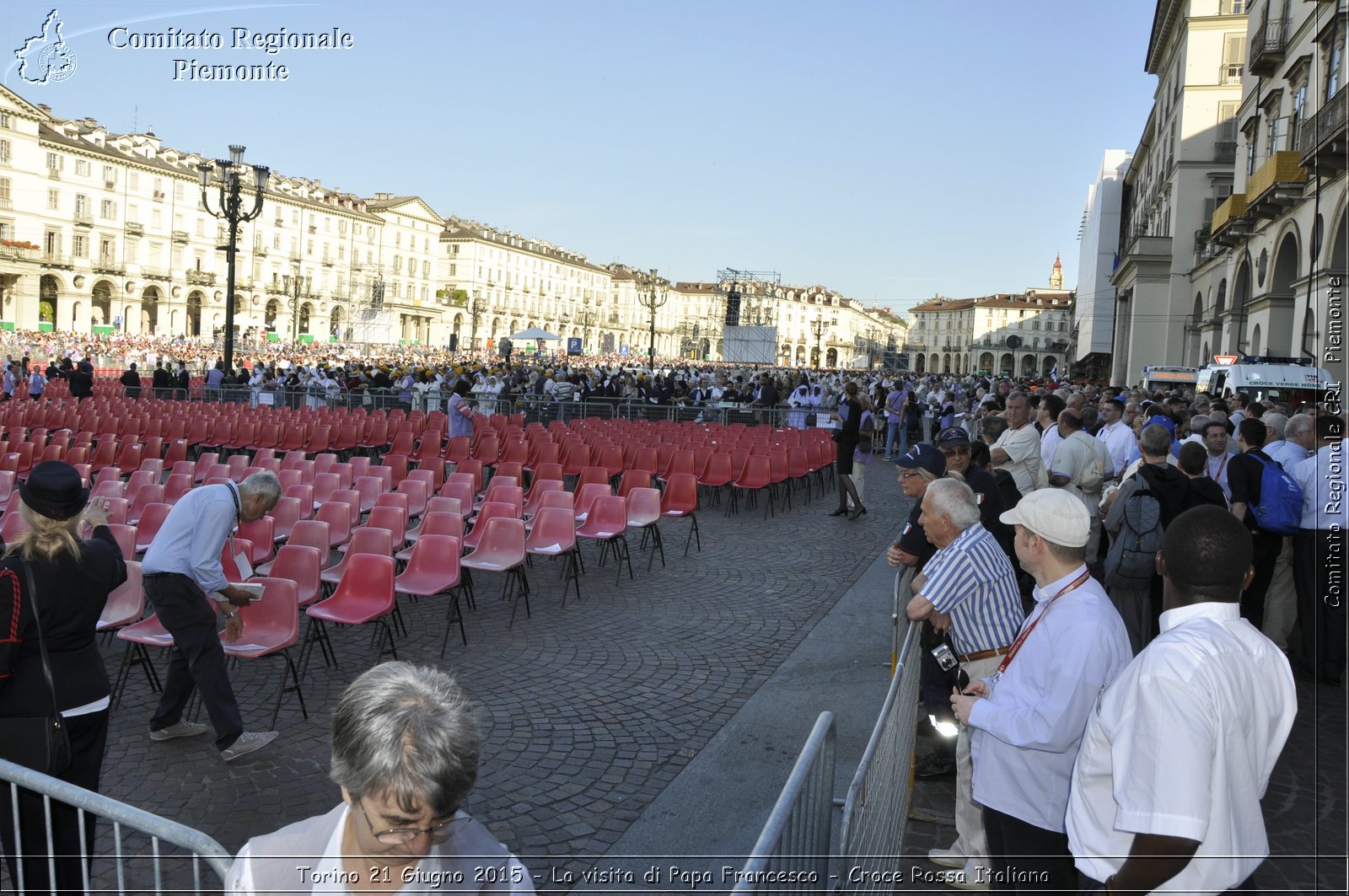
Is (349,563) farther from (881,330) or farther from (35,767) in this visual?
(881,330)

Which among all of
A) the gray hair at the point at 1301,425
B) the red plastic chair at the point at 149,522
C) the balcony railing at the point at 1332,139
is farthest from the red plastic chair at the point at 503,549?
the balcony railing at the point at 1332,139

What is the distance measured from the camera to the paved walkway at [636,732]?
4.08 m

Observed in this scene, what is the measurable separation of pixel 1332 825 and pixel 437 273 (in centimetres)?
10814

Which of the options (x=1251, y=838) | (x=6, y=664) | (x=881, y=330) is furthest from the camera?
(x=881, y=330)

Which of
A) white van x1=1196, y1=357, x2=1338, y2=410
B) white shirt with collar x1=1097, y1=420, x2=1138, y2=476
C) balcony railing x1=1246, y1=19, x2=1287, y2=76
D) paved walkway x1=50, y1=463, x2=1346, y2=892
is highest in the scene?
balcony railing x1=1246, y1=19, x2=1287, y2=76

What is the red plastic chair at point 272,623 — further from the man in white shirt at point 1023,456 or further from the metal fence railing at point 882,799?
the man in white shirt at point 1023,456

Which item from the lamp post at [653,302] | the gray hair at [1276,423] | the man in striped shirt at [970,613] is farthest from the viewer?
the lamp post at [653,302]

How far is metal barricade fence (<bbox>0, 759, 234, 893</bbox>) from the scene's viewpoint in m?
1.88

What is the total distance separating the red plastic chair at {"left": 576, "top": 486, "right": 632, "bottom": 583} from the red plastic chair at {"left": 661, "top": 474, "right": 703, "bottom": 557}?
4.29 ft

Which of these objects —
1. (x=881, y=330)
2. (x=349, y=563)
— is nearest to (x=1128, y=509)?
(x=349, y=563)

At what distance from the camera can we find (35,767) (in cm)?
295

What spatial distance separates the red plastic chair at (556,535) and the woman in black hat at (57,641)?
199 inches

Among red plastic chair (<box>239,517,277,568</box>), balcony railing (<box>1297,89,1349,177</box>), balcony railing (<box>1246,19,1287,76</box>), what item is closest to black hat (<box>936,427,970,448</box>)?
red plastic chair (<box>239,517,277,568</box>)

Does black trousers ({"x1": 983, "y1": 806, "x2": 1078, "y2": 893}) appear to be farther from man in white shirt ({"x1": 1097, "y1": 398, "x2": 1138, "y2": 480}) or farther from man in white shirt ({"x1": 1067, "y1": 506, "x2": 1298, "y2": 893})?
man in white shirt ({"x1": 1097, "y1": 398, "x2": 1138, "y2": 480})
